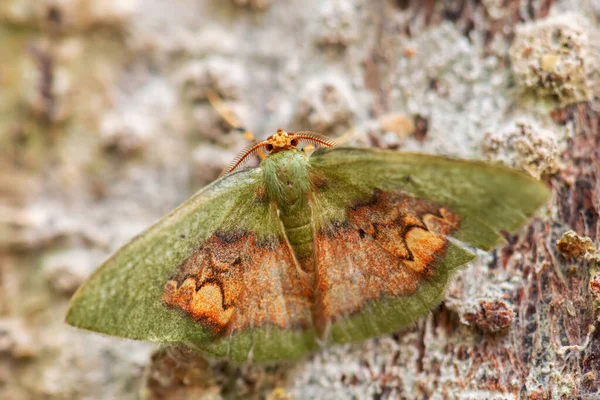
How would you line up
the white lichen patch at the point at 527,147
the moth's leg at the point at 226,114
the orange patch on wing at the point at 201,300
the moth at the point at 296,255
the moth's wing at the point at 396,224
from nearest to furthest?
the moth's wing at the point at 396,224 → the moth at the point at 296,255 → the orange patch on wing at the point at 201,300 → the white lichen patch at the point at 527,147 → the moth's leg at the point at 226,114

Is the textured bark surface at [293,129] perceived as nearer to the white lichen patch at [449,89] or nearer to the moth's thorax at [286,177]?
the white lichen patch at [449,89]

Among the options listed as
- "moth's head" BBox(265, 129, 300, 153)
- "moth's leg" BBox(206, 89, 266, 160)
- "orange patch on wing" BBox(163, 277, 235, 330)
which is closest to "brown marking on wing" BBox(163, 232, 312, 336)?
"orange patch on wing" BBox(163, 277, 235, 330)

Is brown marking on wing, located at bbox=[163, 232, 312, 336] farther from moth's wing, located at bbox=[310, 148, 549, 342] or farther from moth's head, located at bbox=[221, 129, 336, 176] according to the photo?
moth's head, located at bbox=[221, 129, 336, 176]

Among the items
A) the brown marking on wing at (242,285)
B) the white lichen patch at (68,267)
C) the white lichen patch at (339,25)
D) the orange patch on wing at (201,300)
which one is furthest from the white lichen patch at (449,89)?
the white lichen patch at (68,267)

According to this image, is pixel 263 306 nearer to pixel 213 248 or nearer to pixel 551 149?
pixel 213 248

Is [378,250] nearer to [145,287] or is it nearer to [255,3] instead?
[145,287]

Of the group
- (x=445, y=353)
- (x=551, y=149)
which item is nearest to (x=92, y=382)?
(x=445, y=353)

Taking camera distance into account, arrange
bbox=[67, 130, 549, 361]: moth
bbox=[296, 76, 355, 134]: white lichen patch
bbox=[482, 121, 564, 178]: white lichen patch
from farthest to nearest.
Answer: bbox=[296, 76, 355, 134]: white lichen patch < bbox=[482, 121, 564, 178]: white lichen patch < bbox=[67, 130, 549, 361]: moth

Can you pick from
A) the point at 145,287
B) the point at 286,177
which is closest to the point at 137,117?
the point at 286,177
